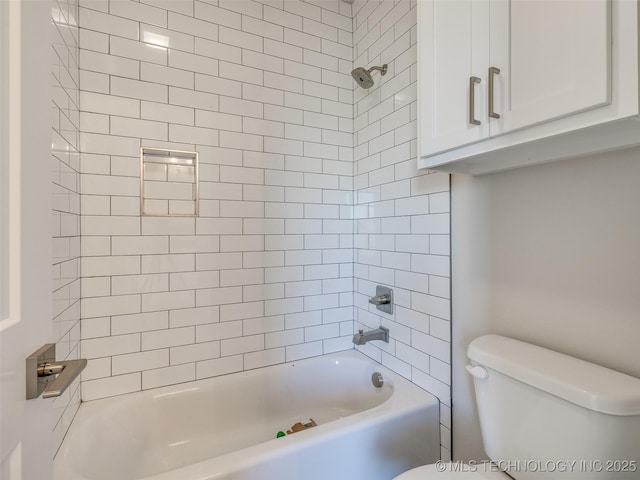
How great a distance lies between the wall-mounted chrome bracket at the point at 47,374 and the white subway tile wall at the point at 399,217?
130 centimetres

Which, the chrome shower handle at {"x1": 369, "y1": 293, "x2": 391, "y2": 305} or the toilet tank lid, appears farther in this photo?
the chrome shower handle at {"x1": 369, "y1": 293, "x2": 391, "y2": 305}

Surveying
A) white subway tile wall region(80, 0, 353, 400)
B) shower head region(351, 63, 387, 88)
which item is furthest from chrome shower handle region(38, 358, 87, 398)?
shower head region(351, 63, 387, 88)

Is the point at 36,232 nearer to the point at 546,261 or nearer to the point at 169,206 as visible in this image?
the point at 169,206

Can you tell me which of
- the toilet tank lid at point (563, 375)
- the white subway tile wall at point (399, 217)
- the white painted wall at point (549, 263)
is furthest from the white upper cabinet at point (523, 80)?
the toilet tank lid at point (563, 375)

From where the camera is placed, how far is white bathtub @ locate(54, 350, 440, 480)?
1.09 metres

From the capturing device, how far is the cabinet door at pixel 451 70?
2.93ft

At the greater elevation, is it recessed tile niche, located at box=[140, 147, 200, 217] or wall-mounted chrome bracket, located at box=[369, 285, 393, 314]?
recessed tile niche, located at box=[140, 147, 200, 217]

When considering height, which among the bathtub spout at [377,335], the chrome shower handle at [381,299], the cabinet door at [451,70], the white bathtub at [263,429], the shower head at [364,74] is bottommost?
the white bathtub at [263,429]

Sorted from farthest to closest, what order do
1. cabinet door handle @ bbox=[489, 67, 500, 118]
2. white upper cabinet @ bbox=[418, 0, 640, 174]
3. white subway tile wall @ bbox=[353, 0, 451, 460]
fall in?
1. white subway tile wall @ bbox=[353, 0, 451, 460]
2. cabinet door handle @ bbox=[489, 67, 500, 118]
3. white upper cabinet @ bbox=[418, 0, 640, 174]

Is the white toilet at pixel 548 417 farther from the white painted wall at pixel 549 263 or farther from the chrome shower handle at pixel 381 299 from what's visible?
the chrome shower handle at pixel 381 299

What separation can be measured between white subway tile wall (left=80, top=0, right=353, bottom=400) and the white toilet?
1.07 metres

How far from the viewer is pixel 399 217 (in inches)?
64.0

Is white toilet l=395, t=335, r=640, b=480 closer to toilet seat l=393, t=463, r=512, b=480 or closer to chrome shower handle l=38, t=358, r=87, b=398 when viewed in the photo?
toilet seat l=393, t=463, r=512, b=480

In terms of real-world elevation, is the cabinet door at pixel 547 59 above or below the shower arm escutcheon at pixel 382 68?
below
